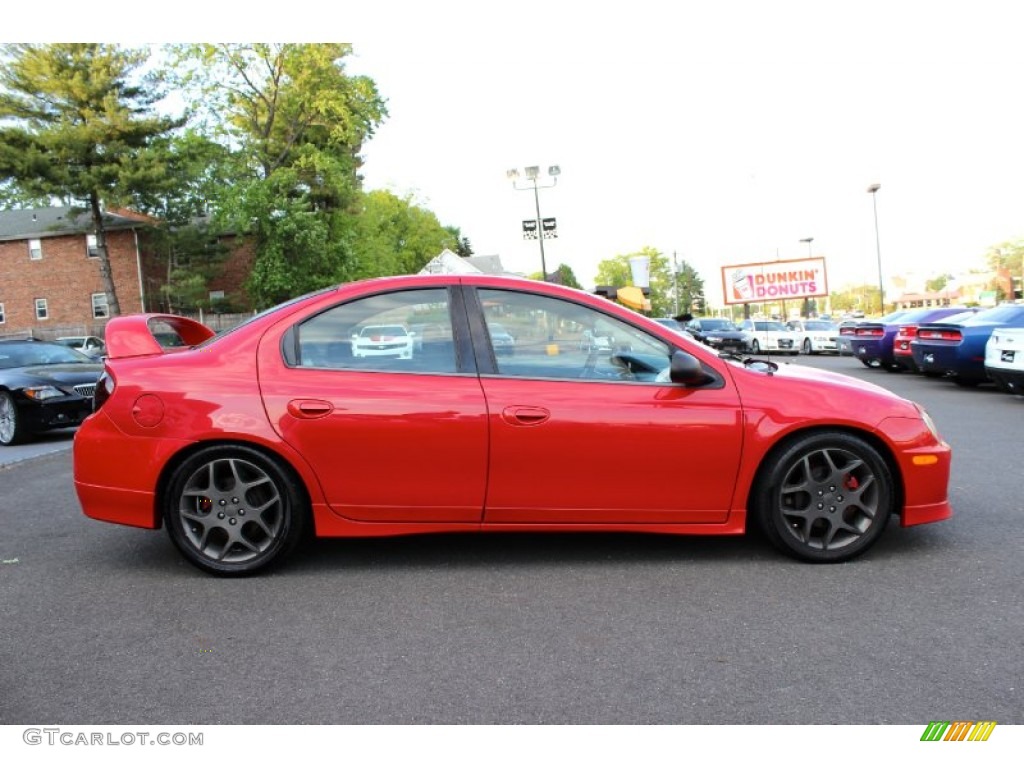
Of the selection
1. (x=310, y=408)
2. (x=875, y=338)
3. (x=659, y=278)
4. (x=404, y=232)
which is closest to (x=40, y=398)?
(x=310, y=408)

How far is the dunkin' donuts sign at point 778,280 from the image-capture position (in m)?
50.4

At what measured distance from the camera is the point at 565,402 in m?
3.99

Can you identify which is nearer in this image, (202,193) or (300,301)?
(300,301)

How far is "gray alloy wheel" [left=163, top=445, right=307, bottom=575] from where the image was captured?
159 inches

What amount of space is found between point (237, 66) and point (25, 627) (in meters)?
41.7

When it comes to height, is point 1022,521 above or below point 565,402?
below

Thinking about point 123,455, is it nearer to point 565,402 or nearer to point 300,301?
point 300,301

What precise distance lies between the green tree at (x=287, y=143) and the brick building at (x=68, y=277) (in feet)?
16.7

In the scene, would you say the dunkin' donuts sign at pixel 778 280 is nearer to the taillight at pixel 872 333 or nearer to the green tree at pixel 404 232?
the green tree at pixel 404 232

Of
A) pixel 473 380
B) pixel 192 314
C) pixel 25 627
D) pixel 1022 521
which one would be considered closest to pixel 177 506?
pixel 25 627

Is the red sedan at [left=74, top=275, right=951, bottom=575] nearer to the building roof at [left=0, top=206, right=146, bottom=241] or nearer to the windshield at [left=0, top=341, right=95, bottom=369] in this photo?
the windshield at [left=0, top=341, right=95, bottom=369]

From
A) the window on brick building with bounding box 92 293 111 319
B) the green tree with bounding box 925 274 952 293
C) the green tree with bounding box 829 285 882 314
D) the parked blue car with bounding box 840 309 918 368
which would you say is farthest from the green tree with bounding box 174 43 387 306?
the green tree with bounding box 925 274 952 293

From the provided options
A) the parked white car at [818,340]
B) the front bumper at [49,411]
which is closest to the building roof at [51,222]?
the parked white car at [818,340]

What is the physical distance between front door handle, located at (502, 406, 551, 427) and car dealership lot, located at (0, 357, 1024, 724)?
71 centimetres
